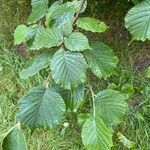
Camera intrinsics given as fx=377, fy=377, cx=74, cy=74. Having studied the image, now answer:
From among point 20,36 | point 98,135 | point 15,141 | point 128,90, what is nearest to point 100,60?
point 98,135

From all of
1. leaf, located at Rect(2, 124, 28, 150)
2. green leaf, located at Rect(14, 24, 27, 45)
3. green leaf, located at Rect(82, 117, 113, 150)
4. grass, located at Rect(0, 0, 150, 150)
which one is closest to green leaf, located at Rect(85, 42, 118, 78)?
green leaf, located at Rect(82, 117, 113, 150)

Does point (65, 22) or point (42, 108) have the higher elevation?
point (65, 22)

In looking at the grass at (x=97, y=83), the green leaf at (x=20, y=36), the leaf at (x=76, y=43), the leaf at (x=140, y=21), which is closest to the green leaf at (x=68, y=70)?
the leaf at (x=76, y=43)

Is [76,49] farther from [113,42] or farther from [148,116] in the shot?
[113,42]

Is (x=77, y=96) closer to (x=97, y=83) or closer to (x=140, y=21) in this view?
(x=140, y=21)

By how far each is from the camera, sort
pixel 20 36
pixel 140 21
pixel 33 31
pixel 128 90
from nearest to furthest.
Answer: pixel 140 21 → pixel 33 31 → pixel 20 36 → pixel 128 90

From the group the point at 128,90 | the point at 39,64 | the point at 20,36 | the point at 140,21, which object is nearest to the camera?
the point at 140,21

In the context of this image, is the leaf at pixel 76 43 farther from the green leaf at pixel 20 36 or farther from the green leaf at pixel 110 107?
the green leaf at pixel 20 36

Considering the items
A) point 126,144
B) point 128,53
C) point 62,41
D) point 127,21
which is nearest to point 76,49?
point 62,41
